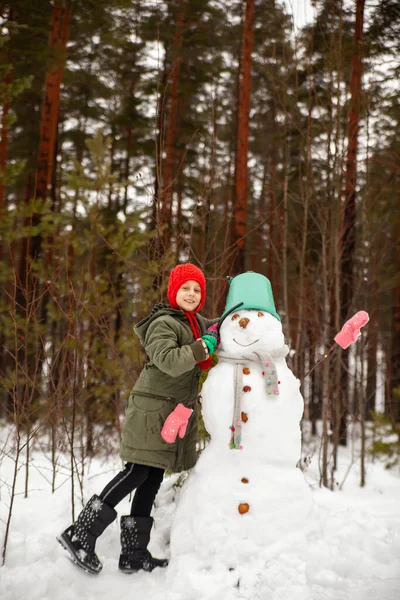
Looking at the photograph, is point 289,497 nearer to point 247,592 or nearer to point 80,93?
point 247,592

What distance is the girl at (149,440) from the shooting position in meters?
2.54

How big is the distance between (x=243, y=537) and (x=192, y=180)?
7.94 meters

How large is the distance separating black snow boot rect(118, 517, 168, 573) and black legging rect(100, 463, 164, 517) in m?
0.05

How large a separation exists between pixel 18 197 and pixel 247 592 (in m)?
14.7

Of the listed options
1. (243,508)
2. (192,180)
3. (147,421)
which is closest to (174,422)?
(147,421)

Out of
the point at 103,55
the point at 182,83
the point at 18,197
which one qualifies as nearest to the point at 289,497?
the point at 182,83

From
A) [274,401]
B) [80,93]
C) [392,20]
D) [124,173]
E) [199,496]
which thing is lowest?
[199,496]

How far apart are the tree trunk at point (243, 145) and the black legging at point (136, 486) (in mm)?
5695

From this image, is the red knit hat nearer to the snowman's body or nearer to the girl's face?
the girl's face

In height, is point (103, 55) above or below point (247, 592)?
above

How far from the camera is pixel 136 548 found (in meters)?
2.62

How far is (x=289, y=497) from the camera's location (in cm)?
260

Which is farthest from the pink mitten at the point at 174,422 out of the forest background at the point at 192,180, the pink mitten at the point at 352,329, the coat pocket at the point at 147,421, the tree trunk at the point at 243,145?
the tree trunk at the point at 243,145

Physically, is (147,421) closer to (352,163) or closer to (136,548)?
(136,548)
